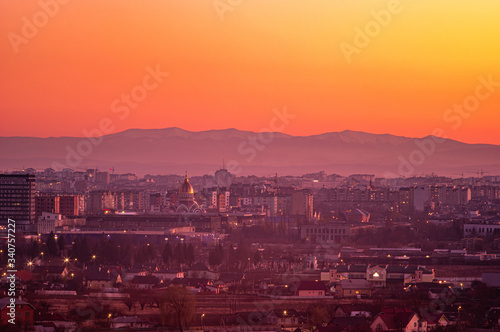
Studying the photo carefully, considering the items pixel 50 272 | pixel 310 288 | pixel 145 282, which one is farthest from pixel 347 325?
pixel 50 272

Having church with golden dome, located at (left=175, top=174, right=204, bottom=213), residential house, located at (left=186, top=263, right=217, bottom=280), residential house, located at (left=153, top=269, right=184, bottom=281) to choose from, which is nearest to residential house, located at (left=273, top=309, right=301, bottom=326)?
residential house, located at (left=153, top=269, right=184, bottom=281)

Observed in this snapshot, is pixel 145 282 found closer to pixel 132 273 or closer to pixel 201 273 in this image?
pixel 132 273

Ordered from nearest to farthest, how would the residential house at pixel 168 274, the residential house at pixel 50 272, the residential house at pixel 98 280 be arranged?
the residential house at pixel 98 280, the residential house at pixel 50 272, the residential house at pixel 168 274

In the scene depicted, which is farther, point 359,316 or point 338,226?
point 338,226

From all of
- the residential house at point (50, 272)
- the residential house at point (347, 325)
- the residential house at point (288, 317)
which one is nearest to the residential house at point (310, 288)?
the residential house at point (288, 317)

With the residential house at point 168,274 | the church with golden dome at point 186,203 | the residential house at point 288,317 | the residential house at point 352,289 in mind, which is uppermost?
the church with golden dome at point 186,203

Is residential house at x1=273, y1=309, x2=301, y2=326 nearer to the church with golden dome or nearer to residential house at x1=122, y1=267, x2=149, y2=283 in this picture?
residential house at x1=122, y1=267, x2=149, y2=283

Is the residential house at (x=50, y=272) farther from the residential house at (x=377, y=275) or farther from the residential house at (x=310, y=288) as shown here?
the residential house at (x=377, y=275)

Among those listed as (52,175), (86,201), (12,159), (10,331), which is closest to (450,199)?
(86,201)

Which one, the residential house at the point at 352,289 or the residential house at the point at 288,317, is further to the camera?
the residential house at the point at 352,289

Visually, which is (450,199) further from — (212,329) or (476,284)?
(212,329)

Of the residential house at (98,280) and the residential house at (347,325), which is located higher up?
the residential house at (98,280)
